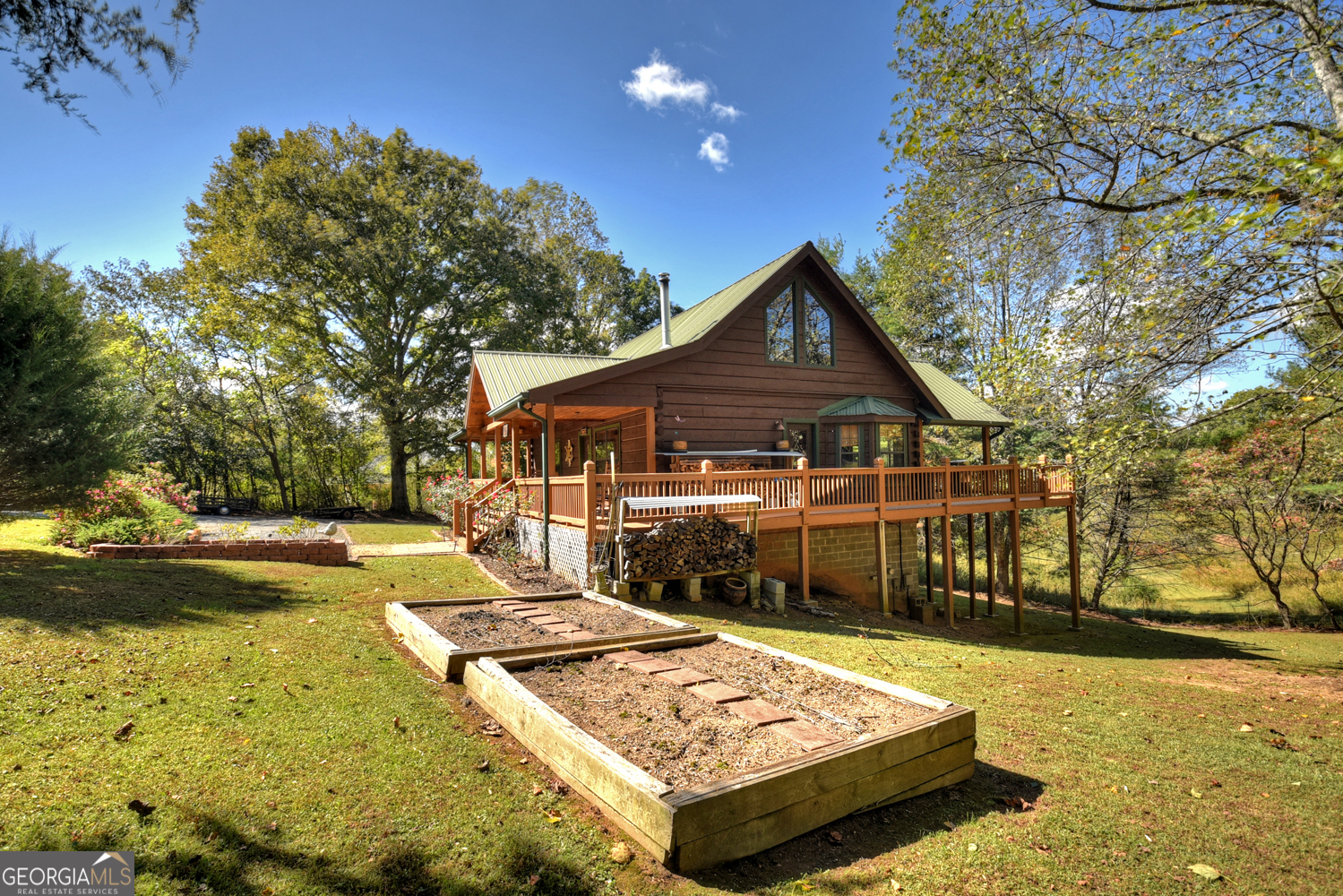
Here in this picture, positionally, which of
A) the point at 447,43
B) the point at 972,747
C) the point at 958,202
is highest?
the point at 447,43

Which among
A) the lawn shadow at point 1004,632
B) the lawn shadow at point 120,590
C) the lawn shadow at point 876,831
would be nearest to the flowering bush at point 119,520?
the lawn shadow at point 120,590

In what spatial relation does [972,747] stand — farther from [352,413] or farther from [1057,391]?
[352,413]

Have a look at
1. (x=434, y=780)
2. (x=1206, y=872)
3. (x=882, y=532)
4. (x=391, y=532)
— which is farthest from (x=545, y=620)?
(x=391, y=532)

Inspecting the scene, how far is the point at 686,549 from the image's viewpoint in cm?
972

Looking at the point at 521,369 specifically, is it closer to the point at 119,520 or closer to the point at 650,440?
the point at 650,440

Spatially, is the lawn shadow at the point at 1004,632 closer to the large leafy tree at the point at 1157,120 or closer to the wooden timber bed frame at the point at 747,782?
the wooden timber bed frame at the point at 747,782

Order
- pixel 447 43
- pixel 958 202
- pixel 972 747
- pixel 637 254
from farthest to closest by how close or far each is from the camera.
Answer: pixel 637 254, pixel 447 43, pixel 958 202, pixel 972 747

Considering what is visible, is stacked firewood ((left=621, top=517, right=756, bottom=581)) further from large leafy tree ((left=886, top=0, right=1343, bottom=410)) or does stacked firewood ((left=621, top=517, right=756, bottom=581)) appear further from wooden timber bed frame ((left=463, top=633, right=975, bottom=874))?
large leafy tree ((left=886, top=0, right=1343, bottom=410))

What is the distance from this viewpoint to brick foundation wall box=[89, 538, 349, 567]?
9.81 m

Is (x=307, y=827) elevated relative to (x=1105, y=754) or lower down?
elevated

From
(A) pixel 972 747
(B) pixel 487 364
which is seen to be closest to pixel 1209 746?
(A) pixel 972 747

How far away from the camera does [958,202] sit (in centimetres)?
937

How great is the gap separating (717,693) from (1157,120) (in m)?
8.56

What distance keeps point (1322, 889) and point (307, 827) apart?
5298mm
